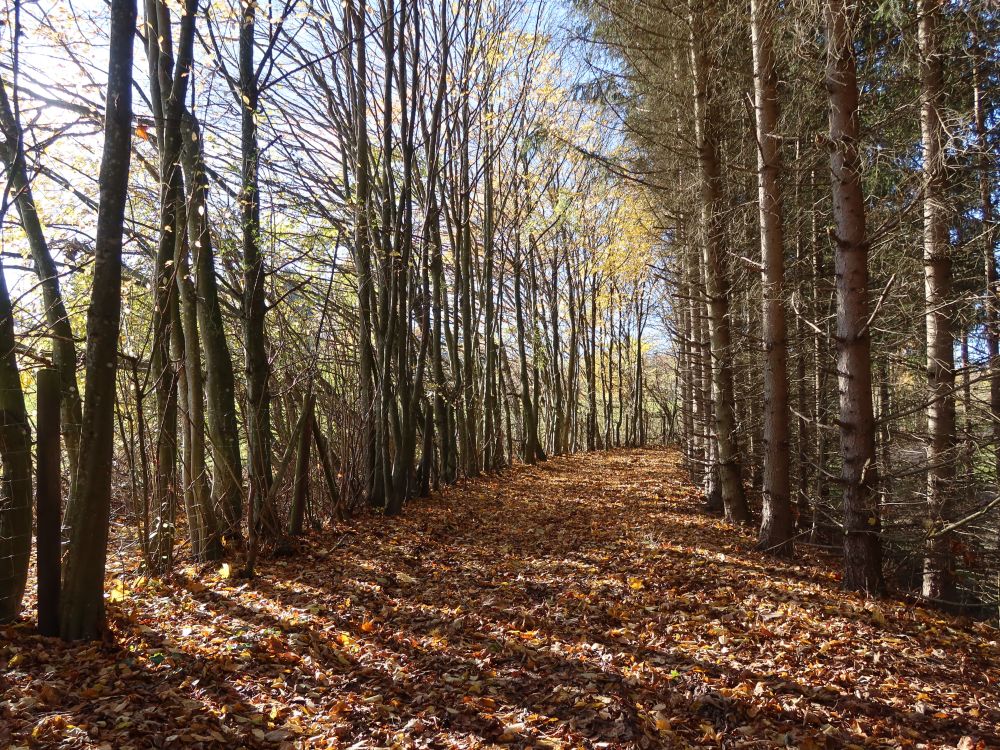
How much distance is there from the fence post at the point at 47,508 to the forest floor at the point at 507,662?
190 mm

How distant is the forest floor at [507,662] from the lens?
3035mm

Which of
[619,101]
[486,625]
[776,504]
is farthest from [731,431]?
[619,101]

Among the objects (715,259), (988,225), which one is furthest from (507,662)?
(988,225)

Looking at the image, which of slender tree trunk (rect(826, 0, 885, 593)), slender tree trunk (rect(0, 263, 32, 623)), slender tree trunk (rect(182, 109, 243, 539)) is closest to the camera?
slender tree trunk (rect(0, 263, 32, 623))

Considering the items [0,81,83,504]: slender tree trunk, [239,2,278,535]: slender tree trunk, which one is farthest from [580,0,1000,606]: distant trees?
[0,81,83,504]: slender tree trunk

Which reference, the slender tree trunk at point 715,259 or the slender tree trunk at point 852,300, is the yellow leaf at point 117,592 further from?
the slender tree trunk at point 715,259

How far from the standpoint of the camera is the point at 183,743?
2.76 metres

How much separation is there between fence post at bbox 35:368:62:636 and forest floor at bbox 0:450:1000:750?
0.62 feet

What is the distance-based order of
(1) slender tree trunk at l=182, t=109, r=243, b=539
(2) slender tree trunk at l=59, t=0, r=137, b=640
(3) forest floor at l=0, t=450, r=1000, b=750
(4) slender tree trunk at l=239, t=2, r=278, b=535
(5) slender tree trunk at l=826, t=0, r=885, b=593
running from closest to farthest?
(3) forest floor at l=0, t=450, r=1000, b=750 → (2) slender tree trunk at l=59, t=0, r=137, b=640 → (5) slender tree trunk at l=826, t=0, r=885, b=593 → (1) slender tree trunk at l=182, t=109, r=243, b=539 → (4) slender tree trunk at l=239, t=2, r=278, b=535

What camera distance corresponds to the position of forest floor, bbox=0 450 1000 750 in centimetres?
304

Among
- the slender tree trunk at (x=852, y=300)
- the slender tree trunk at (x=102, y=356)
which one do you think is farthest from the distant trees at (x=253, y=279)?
the slender tree trunk at (x=852, y=300)

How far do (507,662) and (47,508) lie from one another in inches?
126

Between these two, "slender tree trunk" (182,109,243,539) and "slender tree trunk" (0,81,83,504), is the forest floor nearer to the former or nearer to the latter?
"slender tree trunk" (182,109,243,539)

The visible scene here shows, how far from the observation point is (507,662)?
12.9 ft
